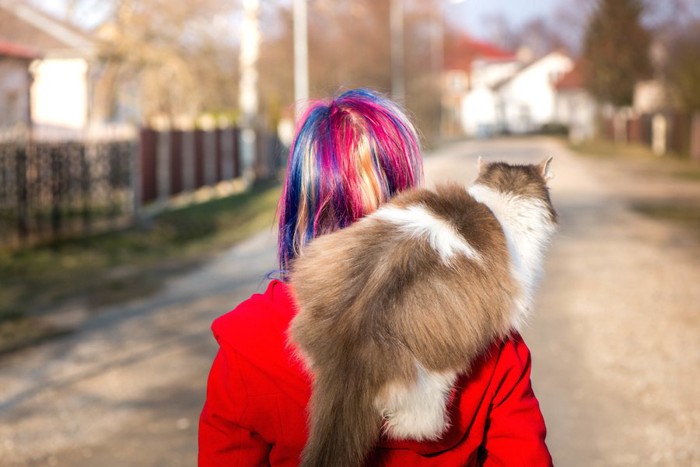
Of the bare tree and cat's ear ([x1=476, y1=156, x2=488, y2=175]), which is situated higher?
the bare tree

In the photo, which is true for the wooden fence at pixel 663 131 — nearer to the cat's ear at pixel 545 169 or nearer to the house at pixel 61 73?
the house at pixel 61 73

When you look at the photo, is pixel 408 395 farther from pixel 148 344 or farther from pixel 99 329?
pixel 99 329

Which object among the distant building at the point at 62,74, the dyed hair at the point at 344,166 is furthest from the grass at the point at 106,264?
the distant building at the point at 62,74

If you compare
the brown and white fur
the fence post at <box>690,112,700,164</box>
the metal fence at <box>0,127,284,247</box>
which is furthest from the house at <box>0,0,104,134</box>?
the brown and white fur

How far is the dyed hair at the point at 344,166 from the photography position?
208 cm

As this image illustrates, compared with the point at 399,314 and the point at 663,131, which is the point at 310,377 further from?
the point at 663,131

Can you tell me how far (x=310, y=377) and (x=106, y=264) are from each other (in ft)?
33.9

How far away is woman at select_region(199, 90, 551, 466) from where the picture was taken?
A: 6.23 ft

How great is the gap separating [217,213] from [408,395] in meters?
16.7

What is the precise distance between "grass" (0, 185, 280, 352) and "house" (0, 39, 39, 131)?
4724mm

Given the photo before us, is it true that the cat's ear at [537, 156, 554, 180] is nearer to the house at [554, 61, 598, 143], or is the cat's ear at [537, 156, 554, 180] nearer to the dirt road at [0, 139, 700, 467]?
the dirt road at [0, 139, 700, 467]

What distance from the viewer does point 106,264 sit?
11.7m

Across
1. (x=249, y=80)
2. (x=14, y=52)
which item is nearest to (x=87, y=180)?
(x=14, y=52)

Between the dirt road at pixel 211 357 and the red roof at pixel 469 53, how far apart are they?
85.9 metres
